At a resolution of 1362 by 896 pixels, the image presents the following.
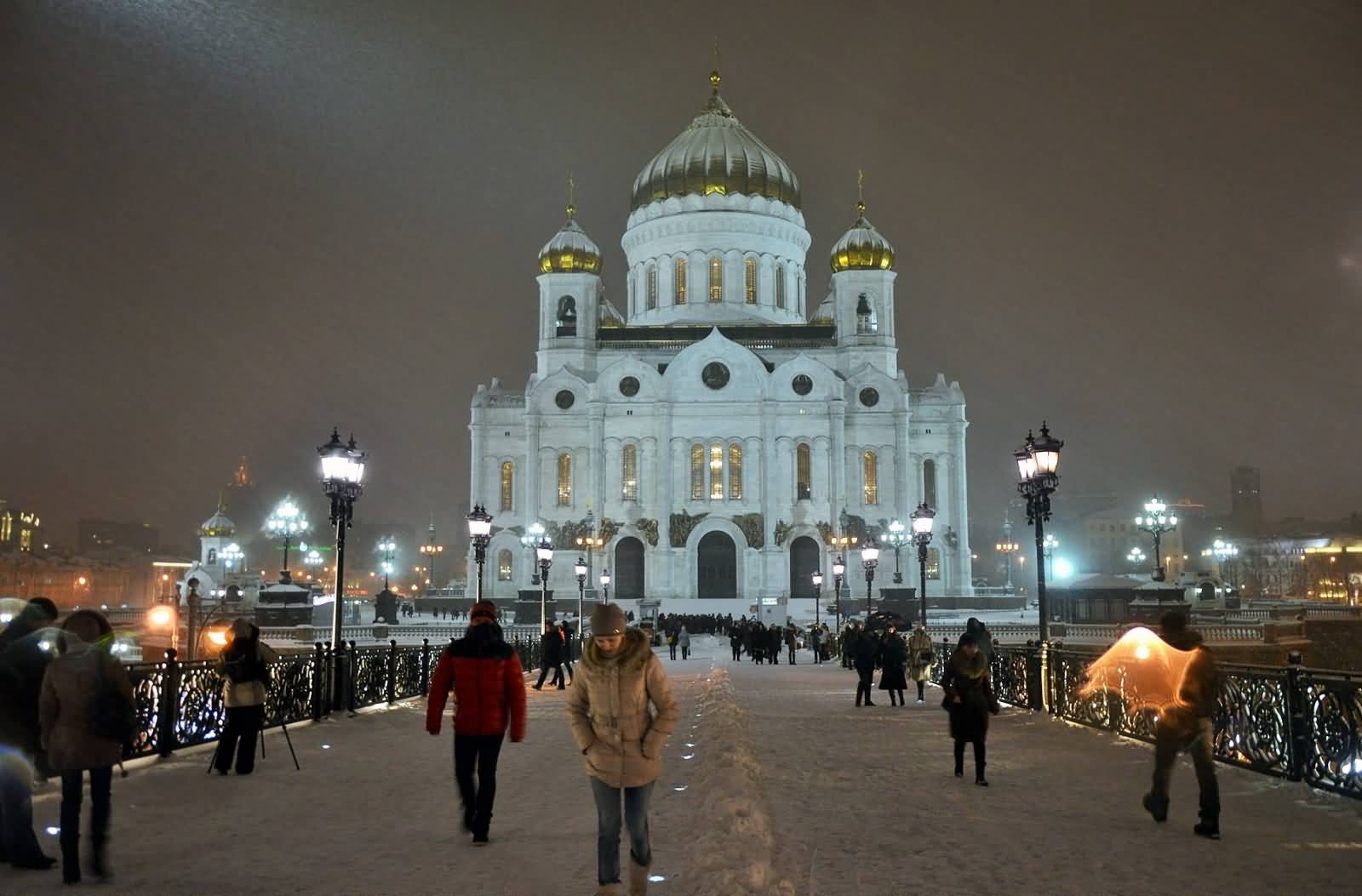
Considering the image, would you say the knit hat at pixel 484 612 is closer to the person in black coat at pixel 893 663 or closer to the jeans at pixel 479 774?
the jeans at pixel 479 774

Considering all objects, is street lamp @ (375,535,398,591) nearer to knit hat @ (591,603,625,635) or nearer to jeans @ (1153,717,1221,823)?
jeans @ (1153,717,1221,823)

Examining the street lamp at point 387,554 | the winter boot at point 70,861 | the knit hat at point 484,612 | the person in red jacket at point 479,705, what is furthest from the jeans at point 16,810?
the street lamp at point 387,554

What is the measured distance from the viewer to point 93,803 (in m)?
7.56

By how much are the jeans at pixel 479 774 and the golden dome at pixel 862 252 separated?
63.2 m

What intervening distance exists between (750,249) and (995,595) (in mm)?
25546

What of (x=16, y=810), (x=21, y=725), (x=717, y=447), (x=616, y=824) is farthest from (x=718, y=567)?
(x=616, y=824)

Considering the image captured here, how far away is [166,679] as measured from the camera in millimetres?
13117

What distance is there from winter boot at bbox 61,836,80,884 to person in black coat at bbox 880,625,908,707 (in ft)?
46.8

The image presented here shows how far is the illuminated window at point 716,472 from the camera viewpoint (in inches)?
2518

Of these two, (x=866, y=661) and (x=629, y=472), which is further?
(x=629, y=472)

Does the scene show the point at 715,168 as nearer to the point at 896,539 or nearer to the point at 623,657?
the point at 896,539

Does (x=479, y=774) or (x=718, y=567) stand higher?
(x=718, y=567)

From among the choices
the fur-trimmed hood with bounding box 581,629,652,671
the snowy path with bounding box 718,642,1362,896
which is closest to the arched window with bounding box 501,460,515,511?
the snowy path with bounding box 718,642,1362,896

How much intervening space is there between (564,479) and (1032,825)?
188 feet
